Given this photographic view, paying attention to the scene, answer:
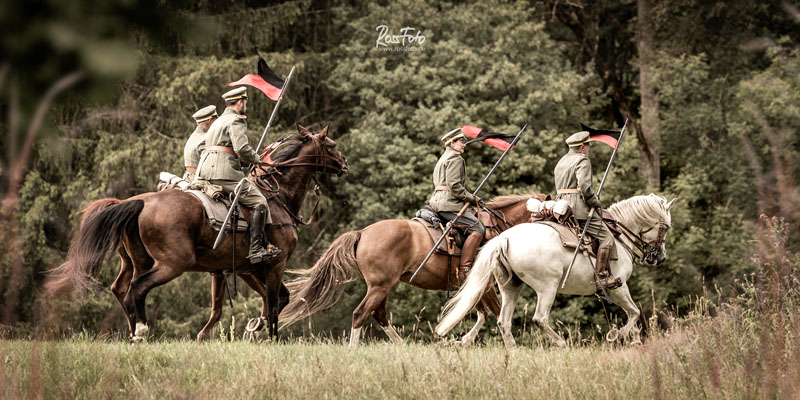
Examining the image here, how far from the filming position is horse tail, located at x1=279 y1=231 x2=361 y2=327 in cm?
1052

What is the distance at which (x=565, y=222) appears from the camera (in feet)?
32.3

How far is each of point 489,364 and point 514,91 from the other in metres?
17.2

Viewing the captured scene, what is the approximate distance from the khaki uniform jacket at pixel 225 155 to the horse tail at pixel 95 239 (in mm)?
1005

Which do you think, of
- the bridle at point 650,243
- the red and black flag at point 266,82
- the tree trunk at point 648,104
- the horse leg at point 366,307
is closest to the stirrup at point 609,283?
the bridle at point 650,243

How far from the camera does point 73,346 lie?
7.17 metres

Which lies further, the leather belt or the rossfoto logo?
the rossfoto logo

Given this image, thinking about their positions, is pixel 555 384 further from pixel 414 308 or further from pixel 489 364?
pixel 414 308

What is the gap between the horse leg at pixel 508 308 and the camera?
369 inches

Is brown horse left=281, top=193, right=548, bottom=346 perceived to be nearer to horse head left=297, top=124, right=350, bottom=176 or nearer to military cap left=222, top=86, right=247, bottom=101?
horse head left=297, top=124, right=350, bottom=176

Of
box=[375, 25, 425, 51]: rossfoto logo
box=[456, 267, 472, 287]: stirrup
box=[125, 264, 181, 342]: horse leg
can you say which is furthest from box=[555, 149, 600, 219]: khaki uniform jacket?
box=[375, 25, 425, 51]: rossfoto logo

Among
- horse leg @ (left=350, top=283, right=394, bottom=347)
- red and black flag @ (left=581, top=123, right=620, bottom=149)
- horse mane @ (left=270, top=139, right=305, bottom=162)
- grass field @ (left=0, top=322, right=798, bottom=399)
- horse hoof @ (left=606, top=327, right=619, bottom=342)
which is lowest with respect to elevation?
horse leg @ (left=350, top=283, right=394, bottom=347)

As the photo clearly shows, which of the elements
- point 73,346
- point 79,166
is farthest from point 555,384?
point 79,166

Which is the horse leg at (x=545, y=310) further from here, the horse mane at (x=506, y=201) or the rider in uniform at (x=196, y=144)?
the rider in uniform at (x=196, y=144)

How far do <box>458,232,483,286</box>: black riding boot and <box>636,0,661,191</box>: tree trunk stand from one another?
44.2 feet
